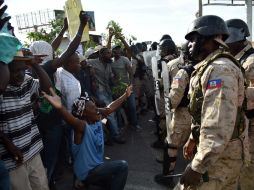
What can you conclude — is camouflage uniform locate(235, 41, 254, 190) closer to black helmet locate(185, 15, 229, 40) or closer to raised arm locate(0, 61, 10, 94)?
black helmet locate(185, 15, 229, 40)

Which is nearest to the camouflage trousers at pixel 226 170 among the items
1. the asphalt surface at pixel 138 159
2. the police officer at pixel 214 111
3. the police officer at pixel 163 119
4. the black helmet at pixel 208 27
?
the police officer at pixel 214 111

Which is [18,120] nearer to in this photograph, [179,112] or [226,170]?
[226,170]

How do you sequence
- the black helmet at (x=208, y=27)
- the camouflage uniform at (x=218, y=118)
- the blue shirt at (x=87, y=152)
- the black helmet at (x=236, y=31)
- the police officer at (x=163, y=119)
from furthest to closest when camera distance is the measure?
the police officer at (x=163, y=119), the black helmet at (x=236, y=31), the blue shirt at (x=87, y=152), the black helmet at (x=208, y=27), the camouflage uniform at (x=218, y=118)

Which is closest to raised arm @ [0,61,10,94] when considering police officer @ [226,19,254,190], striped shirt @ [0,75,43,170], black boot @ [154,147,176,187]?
striped shirt @ [0,75,43,170]

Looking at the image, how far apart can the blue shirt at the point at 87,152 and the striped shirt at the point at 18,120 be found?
2.04 ft

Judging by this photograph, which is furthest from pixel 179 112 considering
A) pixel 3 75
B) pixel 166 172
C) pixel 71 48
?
pixel 3 75

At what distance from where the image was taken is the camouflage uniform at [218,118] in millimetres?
2010

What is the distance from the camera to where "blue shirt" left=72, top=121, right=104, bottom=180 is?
345 cm

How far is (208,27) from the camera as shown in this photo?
91.9 inches

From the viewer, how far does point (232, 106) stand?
2.02 metres

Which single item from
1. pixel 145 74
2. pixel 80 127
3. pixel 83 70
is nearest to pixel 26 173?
pixel 80 127

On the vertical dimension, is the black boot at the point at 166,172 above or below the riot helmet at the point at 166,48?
below

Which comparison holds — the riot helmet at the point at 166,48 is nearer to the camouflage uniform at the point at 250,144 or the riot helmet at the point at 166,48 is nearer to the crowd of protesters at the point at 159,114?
the crowd of protesters at the point at 159,114

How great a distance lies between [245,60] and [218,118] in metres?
1.65
